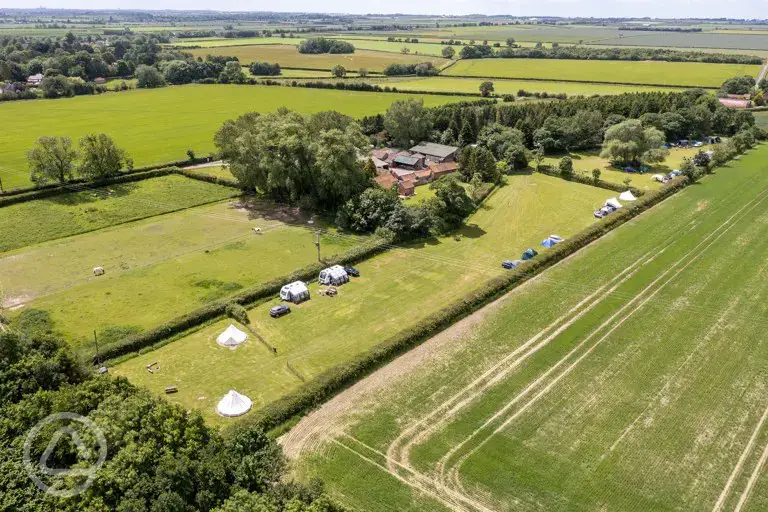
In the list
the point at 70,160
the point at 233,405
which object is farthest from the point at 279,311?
the point at 70,160

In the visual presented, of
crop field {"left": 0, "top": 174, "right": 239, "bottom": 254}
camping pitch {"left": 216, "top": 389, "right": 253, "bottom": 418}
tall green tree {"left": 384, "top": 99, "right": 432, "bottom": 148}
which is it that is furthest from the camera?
tall green tree {"left": 384, "top": 99, "right": 432, "bottom": 148}

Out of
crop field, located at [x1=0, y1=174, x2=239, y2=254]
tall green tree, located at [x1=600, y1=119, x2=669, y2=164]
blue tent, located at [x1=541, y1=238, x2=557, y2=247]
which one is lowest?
crop field, located at [x1=0, y1=174, x2=239, y2=254]

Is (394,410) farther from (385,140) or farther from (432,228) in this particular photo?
(385,140)

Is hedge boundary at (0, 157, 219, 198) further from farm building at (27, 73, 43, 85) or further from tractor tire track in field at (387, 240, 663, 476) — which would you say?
farm building at (27, 73, 43, 85)

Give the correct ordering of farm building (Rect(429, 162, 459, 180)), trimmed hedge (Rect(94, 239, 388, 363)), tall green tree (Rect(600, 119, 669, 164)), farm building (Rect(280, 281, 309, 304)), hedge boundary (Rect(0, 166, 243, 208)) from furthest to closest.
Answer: tall green tree (Rect(600, 119, 669, 164))
farm building (Rect(429, 162, 459, 180))
hedge boundary (Rect(0, 166, 243, 208))
farm building (Rect(280, 281, 309, 304))
trimmed hedge (Rect(94, 239, 388, 363))

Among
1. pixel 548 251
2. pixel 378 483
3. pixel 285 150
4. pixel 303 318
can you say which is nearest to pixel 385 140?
pixel 285 150
